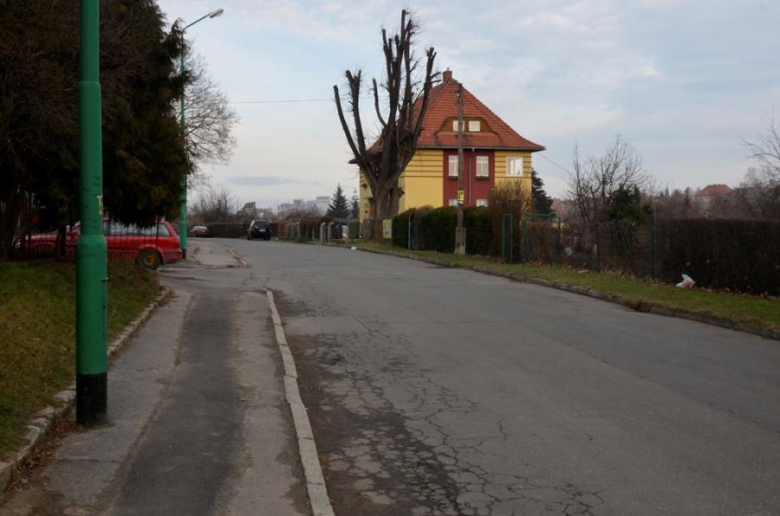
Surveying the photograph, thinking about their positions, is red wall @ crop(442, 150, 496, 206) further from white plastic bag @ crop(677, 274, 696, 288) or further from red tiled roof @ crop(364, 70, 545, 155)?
white plastic bag @ crop(677, 274, 696, 288)

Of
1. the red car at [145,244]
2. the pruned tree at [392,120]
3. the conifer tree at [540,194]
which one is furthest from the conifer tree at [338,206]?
the red car at [145,244]

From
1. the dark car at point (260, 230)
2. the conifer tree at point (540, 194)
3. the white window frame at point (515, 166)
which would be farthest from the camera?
the conifer tree at point (540, 194)

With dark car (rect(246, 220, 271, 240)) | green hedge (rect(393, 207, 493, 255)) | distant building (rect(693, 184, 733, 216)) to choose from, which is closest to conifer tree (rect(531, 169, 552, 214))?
distant building (rect(693, 184, 733, 216))

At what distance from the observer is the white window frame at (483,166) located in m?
57.6

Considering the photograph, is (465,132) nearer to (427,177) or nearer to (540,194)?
(427,177)

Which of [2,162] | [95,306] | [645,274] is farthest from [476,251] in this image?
[95,306]

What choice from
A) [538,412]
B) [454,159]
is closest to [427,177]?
[454,159]

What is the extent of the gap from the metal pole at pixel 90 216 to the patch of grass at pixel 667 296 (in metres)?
10.1

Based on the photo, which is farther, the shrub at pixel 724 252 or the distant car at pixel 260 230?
the distant car at pixel 260 230

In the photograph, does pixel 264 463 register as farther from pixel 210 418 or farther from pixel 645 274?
pixel 645 274

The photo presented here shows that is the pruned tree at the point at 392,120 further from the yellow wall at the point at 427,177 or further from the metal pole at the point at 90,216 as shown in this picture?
the metal pole at the point at 90,216

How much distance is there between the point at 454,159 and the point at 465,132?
2.32 m

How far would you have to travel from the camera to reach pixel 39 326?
31.3ft

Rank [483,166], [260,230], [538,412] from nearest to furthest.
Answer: [538,412] → [483,166] → [260,230]
